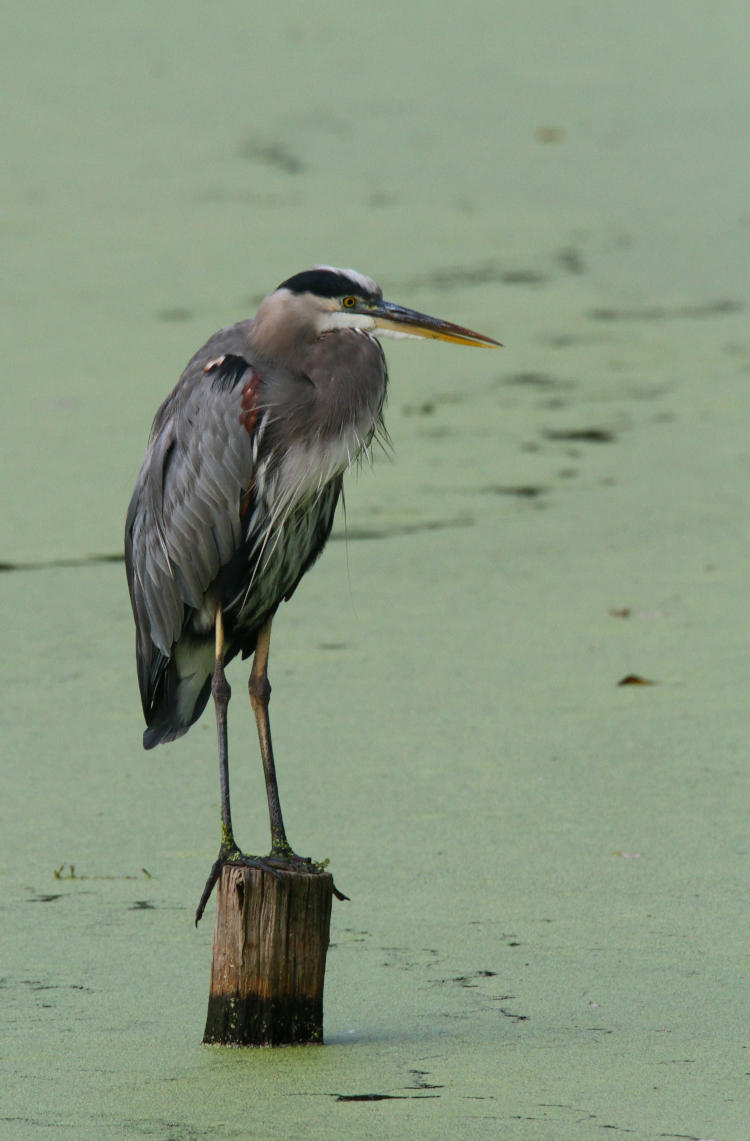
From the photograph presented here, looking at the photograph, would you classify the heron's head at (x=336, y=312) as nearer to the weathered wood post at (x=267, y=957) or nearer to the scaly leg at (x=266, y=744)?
the scaly leg at (x=266, y=744)

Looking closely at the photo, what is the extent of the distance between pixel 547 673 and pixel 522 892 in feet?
4.06

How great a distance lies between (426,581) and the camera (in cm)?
528

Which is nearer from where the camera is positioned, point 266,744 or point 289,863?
point 289,863

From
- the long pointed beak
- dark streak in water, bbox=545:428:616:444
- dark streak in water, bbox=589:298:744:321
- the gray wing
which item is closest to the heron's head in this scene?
the long pointed beak

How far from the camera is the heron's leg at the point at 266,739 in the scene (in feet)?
9.73

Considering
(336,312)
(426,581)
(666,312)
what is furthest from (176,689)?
(666,312)

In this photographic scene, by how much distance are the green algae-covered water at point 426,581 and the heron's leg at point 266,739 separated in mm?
285

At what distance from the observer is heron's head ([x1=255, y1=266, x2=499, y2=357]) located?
2.96 metres

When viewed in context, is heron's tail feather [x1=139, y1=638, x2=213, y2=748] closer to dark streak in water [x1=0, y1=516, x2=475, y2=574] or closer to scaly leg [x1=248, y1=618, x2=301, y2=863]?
scaly leg [x1=248, y1=618, x2=301, y2=863]

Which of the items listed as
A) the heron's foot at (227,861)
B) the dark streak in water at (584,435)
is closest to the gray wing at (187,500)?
the heron's foot at (227,861)

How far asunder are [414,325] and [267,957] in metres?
1.03

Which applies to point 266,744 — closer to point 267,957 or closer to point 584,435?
point 267,957

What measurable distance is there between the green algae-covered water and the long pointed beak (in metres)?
1.05

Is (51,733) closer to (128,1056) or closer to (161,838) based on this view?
(161,838)
